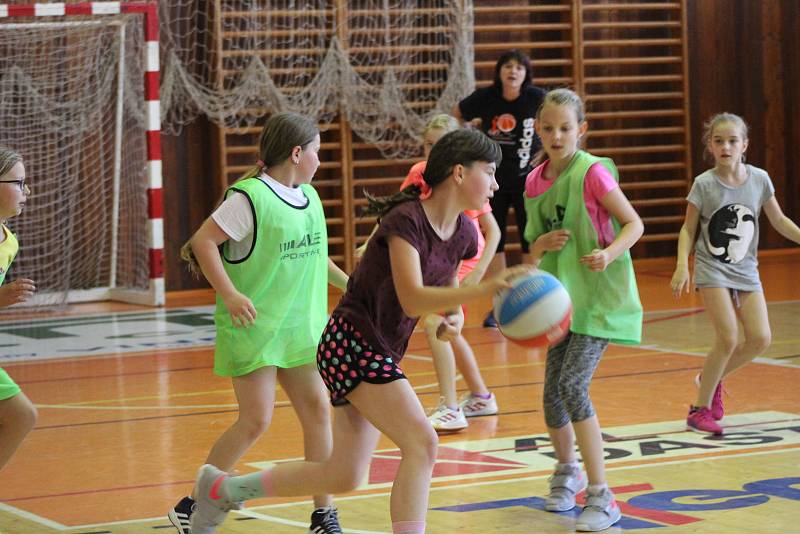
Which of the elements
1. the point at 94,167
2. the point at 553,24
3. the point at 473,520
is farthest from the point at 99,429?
the point at 553,24

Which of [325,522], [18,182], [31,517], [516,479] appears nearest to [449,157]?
[325,522]

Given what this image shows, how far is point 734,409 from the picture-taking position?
6.15 meters

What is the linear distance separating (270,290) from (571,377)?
106 centimetres

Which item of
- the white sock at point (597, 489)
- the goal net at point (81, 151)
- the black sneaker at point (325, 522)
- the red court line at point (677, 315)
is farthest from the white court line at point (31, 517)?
the goal net at point (81, 151)

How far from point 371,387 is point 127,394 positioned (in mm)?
3911

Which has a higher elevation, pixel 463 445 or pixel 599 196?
pixel 599 196

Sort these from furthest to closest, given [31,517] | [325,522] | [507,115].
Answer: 1. [507,115]
2. [31,517]
3. [325,522]

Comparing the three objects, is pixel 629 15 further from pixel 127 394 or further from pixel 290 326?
pixel 290 326

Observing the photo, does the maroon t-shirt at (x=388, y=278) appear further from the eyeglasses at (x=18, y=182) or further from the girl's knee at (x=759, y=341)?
the girl's knee at (x=759, y=341)

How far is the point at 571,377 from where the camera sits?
14.5 feet

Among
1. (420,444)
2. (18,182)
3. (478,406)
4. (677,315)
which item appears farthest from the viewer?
(677,315)

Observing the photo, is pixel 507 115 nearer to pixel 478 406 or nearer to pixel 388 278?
pixel 478 406

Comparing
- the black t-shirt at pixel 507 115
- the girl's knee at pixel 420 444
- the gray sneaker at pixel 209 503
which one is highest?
the black t-shirt at pixel 507 115

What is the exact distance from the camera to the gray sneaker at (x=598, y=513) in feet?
13.8
